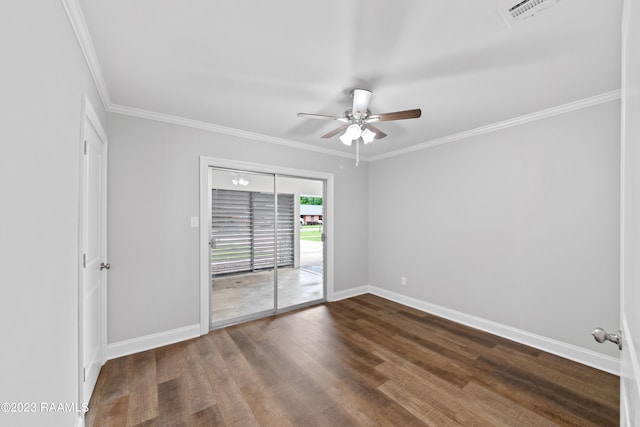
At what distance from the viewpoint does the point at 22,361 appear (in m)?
0.89

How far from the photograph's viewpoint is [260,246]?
369 centimetres

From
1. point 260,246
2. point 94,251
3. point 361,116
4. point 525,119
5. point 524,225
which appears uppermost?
point 525,119

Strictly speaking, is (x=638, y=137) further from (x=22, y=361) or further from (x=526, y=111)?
(x=526, y=111)

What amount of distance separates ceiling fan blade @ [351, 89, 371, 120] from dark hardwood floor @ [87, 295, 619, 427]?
2.37 meters

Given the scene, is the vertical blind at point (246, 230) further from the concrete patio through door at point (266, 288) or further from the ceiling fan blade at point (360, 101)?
the ceiling fan blade at point (360, 101)

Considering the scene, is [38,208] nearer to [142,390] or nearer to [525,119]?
[142,390]

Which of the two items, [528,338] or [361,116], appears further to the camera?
[528,338]

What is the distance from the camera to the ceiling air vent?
4.43 feet

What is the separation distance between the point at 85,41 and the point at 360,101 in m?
1.93

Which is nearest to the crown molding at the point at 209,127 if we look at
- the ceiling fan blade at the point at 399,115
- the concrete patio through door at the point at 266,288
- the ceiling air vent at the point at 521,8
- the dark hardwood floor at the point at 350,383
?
the concrete patio through door at the point at 266,288

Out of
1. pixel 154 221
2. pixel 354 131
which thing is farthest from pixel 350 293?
pixel 154 221

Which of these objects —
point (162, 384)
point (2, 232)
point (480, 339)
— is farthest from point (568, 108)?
point (162, 384)

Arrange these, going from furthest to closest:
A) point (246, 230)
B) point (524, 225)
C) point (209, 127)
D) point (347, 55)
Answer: point (246, 230)
point (209, 127)
point (524, 225)
point (347, 55)

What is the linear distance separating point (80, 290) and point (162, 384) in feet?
3.77
